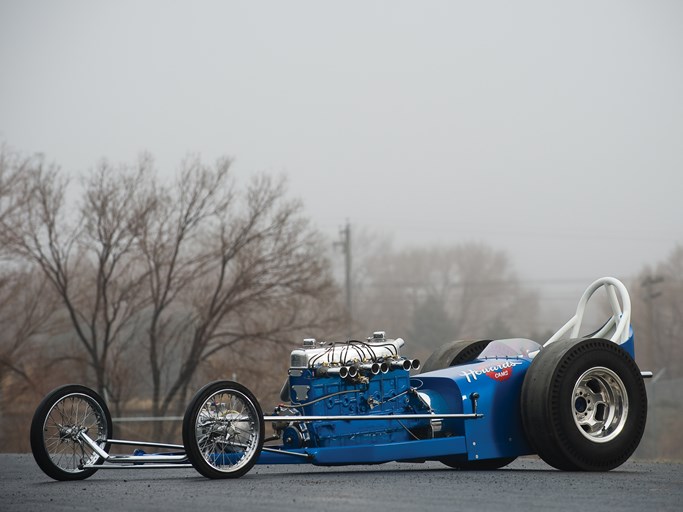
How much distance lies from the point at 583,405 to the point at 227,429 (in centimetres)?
408

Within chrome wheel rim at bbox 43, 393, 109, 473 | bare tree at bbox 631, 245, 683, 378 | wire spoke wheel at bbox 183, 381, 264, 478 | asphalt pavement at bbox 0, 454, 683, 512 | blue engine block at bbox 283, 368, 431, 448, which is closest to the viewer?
asphalt pavement at bbox 0, 454, 683, 512

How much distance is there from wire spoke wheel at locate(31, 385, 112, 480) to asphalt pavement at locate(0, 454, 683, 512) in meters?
0.20

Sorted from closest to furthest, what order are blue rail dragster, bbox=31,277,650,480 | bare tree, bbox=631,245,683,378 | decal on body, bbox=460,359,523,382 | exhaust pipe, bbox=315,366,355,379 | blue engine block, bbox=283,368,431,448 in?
blue rail dragster, bbox=31,277,650,480 < blue engine block, bbox=283,368,431,448 < exhaust pipe, bbox=315,366,355,379 < decal on body, bbox=460,359,523,382 < bare tree, bbox=631,245,683,378

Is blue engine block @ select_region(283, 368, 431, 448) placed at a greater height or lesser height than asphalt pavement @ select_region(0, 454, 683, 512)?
greater

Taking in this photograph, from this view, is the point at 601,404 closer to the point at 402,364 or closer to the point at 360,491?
the point at 402,364

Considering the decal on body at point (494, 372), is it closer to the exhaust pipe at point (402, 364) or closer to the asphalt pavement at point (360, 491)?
the exhaust pipe at point (402, 364)

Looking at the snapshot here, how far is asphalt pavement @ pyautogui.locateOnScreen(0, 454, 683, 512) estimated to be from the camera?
820 cm

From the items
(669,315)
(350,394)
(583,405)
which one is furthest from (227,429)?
(669,315)

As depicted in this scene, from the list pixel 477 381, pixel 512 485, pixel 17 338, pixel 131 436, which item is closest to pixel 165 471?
pixel 477 381

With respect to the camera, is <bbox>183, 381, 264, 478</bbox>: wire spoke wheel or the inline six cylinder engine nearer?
<bbox>183, 381, 264, 478</bbox>: wire spoke wheel

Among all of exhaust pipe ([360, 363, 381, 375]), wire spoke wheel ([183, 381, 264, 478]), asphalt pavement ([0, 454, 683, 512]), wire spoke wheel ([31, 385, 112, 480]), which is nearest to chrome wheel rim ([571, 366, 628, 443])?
asphalt pavement ([0, 454, 683, 512])

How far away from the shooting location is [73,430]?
11203 millimetres

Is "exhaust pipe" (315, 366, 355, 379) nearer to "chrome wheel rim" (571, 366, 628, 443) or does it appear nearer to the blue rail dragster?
the blue rail dragster

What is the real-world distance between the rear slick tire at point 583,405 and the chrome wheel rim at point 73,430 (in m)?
4.52
